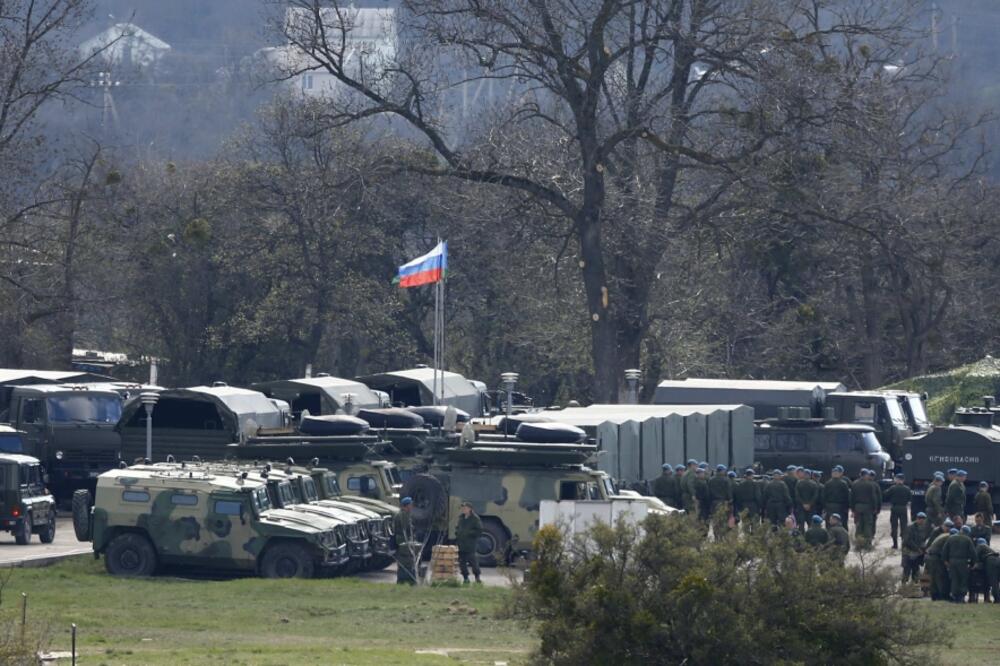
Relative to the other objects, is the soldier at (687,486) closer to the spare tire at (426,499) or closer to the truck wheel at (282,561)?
the spare tire at (426,499)

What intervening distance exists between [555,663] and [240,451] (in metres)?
16.6

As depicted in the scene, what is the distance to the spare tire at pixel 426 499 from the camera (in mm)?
26312

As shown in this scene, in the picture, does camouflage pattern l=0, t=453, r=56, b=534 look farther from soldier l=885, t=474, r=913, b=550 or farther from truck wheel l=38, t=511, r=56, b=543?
soldier l=885, t=474, r=913, b=550

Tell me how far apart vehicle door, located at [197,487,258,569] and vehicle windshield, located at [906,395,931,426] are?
69.2 feet

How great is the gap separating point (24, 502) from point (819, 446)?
15921 millimetres

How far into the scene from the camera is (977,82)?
573 ft

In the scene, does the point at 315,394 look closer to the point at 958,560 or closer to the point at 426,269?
the point at 426,269

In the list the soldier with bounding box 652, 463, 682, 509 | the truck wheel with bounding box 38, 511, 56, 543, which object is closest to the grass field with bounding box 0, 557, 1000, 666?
the truck wheel with bounding box 38, 511, 56, 543

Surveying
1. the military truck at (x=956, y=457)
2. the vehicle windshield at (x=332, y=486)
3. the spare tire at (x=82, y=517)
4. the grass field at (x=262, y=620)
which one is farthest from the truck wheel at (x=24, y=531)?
the military truck at (x=956, y=457)

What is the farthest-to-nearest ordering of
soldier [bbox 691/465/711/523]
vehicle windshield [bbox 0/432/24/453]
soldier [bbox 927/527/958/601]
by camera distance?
vehicle windshield [bbox 0/432/24/453], soldier [bbox 691/465/711/523], soldier [bbox 927/527/958/601]

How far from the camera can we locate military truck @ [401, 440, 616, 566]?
86.3ft

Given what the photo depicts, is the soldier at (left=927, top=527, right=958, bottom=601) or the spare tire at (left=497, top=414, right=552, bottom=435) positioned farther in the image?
the spare tire at (left=497, top=414, right=552, bottom=435)

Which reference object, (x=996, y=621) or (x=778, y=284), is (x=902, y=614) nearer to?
(x=996, y=621)

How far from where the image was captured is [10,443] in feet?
105
